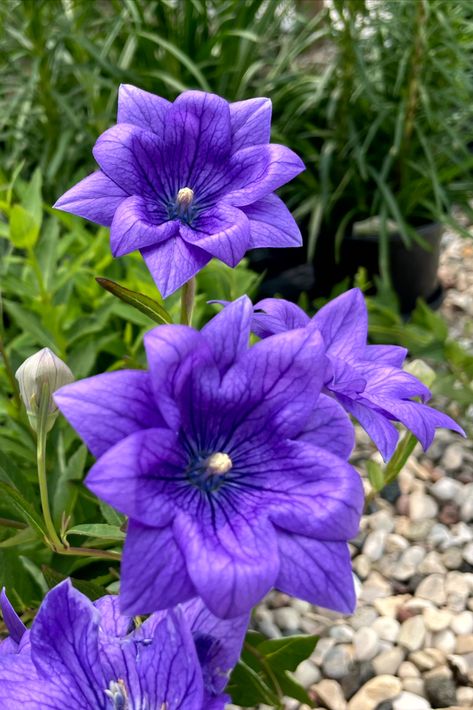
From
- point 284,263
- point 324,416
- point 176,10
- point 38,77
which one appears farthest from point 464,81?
point 324,416

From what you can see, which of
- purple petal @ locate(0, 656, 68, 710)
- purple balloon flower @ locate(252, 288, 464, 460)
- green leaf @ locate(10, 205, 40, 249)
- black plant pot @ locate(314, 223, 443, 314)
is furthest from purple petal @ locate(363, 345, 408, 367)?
black plant pot @ locate(314, 223, 443, 314)

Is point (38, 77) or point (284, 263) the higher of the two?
point (38, 77)

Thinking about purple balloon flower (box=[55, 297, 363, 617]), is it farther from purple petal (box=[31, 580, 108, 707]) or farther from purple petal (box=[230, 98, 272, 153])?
purple petal (box=[230, 98, 272, 153])

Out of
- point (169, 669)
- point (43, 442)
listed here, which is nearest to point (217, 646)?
point (169, 669)

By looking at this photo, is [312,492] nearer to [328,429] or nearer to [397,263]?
[328,429]

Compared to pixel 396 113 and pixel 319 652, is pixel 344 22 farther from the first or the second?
pixel 319 652
